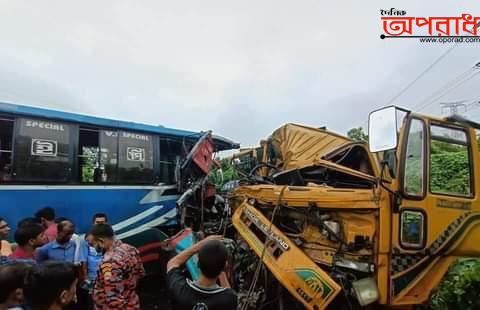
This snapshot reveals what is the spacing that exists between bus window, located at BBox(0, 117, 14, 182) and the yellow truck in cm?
384

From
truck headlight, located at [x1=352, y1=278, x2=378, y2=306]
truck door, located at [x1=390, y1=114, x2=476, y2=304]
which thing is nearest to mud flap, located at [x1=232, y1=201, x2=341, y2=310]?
truck headlight, located at [x1=352, y1=278, x2=378, y2=306]

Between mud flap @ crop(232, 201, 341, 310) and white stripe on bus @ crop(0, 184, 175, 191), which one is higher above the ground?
white stripe on bus @ crop(0, 184, 175, 191)

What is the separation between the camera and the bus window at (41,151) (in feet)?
16.9

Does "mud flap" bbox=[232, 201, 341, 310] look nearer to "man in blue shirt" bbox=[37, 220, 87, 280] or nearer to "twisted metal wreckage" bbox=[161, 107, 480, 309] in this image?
"twisted metal wreckage" bbox=[161, 107, 480, 309]

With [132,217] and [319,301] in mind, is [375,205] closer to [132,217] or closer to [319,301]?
[319,301]

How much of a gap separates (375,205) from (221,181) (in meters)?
4.34

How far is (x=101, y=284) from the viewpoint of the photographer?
9.29 feet

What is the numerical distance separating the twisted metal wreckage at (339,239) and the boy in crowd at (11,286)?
2.34 meters

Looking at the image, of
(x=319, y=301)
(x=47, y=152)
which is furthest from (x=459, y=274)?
(x=47, y=152)

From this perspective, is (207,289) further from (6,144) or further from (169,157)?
(169,157)

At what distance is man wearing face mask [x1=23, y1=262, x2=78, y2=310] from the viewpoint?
173cm

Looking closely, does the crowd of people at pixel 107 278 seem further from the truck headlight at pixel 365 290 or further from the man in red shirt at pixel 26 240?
the truck headlight at pixel 365 290

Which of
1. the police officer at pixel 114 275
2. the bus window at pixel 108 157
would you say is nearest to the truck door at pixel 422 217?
the police officer at pixel 114 275

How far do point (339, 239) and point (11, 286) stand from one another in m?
2.73
